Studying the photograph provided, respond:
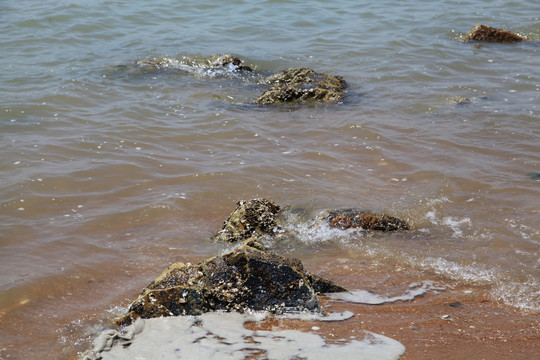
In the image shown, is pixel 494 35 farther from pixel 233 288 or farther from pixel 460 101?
pixel 233 288

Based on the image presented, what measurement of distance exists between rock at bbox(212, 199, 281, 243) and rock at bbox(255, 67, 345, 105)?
4.86 meters

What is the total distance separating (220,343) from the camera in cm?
393

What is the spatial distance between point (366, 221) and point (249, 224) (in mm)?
1335

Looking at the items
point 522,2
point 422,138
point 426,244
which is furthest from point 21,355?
point 522,2

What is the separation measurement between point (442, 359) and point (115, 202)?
461 cm

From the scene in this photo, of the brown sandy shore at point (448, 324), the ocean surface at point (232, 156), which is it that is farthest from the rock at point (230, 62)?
the brown sandy shore at point (448, 324)

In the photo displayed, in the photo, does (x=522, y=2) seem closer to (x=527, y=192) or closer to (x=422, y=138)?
(x=422, y=138)

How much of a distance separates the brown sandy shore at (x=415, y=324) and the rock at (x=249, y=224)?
115 centimetres

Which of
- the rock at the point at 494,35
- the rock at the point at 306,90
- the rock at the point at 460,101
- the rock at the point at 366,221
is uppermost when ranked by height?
the rock at the point at 494,35

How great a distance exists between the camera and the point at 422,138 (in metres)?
8.98

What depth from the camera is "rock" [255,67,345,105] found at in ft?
35.2

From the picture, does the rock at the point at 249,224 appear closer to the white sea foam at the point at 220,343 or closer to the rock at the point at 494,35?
the white sea foam at the point at 220,343

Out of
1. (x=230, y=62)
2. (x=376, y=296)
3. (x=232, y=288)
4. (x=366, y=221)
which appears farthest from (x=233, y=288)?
(x=230, y=62)

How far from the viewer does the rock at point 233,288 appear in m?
4.28
